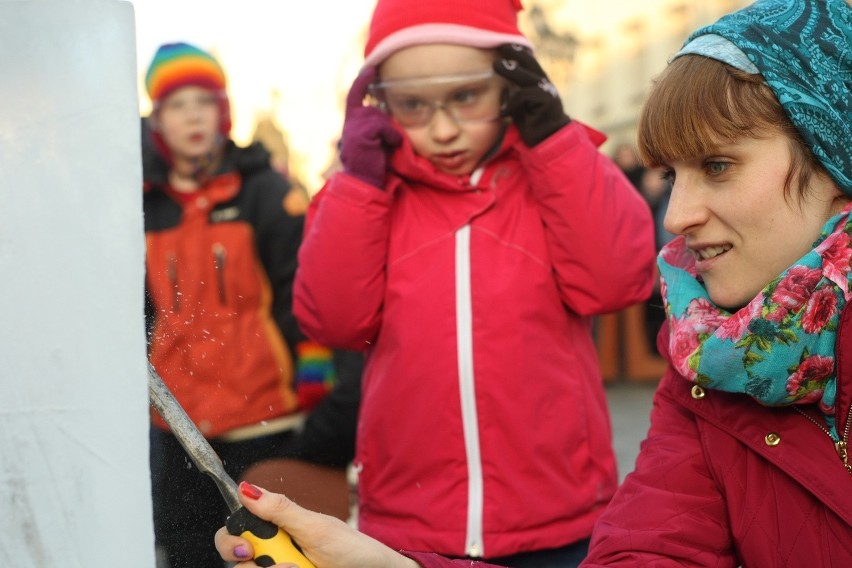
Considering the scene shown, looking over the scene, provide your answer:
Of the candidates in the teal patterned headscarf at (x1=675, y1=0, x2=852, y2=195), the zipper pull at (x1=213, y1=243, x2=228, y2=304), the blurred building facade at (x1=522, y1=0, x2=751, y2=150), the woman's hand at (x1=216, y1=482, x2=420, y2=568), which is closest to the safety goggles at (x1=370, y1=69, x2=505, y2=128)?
the zipper pull at (x1=213, y1=243, x2=228, y2=304)

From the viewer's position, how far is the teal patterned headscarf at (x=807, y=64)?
5.34 ft

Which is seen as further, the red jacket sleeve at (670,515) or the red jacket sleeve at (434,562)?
the red jacket sleeve at (670,515)

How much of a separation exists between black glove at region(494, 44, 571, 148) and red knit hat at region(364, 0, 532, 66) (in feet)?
0.18

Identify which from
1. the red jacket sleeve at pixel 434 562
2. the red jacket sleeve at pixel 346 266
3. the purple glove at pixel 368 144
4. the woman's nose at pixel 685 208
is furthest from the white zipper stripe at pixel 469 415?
the woman's nose at pixel 685 208

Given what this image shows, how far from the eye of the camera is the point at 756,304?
1629 millimetres

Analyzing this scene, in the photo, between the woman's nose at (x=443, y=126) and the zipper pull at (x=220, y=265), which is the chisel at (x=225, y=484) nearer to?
the woman's nose at (x=443, y=126)

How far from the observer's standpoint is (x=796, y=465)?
5.33ft

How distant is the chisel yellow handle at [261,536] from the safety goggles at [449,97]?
54.4 inches

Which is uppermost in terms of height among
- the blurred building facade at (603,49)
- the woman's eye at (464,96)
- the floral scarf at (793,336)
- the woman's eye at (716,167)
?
the woman's eye at (716,167)

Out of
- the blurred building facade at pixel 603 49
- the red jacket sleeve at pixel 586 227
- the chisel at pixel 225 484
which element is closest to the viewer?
the chisel at pixel 225 484

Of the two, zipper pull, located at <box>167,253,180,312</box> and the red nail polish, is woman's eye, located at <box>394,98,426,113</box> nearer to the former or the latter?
zipper pull, located at <box>167,253,180,312</box>

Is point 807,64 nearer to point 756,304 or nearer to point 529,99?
point 756,304

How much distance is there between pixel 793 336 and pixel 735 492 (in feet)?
0.84

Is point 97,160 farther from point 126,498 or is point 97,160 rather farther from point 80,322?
point 126,498
